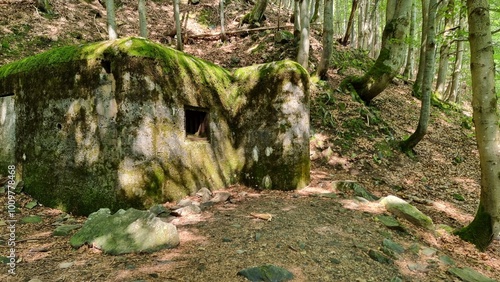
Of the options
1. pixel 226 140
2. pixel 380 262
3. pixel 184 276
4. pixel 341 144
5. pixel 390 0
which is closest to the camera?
pixel 184 276

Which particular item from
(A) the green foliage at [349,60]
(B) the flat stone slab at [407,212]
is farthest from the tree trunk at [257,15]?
(B) the flat stone slab at [407,212]

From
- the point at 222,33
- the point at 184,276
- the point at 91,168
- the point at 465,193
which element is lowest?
the point at 465,193

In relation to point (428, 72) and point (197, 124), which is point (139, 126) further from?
point (428, 72)

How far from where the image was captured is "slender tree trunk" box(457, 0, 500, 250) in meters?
4.61

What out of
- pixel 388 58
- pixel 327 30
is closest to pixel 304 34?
pixel 327 30

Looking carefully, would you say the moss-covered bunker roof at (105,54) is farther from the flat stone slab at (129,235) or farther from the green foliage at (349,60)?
the green foliage at (349,60)

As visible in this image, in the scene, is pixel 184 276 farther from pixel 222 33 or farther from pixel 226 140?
pixel 222 33

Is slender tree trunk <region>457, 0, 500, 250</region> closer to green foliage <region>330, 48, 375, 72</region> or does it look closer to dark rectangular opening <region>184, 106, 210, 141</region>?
dark rectangular opening <region>184, 106, 210, 141</region>

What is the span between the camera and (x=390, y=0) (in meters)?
10.8

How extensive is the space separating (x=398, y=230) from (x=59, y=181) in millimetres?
6117

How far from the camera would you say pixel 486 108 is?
15.3 feet

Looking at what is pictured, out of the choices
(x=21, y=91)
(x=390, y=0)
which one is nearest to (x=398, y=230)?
(x=21, y=91)

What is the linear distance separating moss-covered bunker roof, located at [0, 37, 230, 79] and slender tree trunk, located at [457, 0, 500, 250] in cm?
521

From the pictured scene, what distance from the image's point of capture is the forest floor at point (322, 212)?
337 cm
